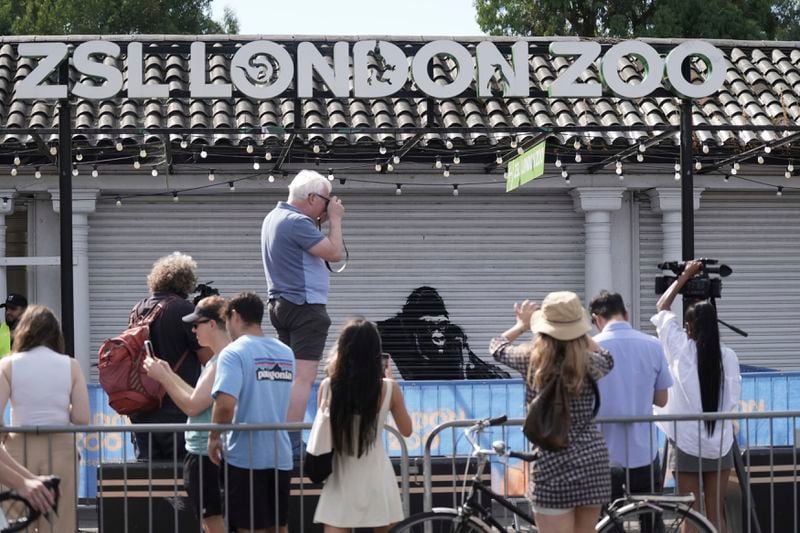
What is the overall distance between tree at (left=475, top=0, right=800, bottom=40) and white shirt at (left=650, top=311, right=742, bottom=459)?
21083 mm

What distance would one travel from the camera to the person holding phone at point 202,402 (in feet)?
22.3

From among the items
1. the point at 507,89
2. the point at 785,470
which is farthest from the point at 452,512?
the point at 507,89

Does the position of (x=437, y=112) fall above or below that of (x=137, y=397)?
above

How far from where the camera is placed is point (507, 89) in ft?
37.1

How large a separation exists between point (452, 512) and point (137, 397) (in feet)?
7.67

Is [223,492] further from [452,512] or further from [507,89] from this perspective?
[507,89]

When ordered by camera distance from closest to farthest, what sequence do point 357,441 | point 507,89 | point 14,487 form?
1. point 14,487
2. point 357,441
3. point 507,89

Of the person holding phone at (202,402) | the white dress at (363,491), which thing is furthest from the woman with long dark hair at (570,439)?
the person holding phone at (202,402)

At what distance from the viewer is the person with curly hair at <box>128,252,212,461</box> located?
7.60 meters

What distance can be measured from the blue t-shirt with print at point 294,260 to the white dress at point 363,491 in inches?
57.0

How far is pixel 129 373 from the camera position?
24.8ft

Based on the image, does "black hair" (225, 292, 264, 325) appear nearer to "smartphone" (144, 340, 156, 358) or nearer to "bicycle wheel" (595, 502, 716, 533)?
"smartphone" (144, 340, 156, 358)

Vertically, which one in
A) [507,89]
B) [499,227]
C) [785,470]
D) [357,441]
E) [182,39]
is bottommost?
A: [785,470]

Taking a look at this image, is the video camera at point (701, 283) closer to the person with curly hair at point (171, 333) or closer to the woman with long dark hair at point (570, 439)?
the woman with long dark hair at point (570, 439)
